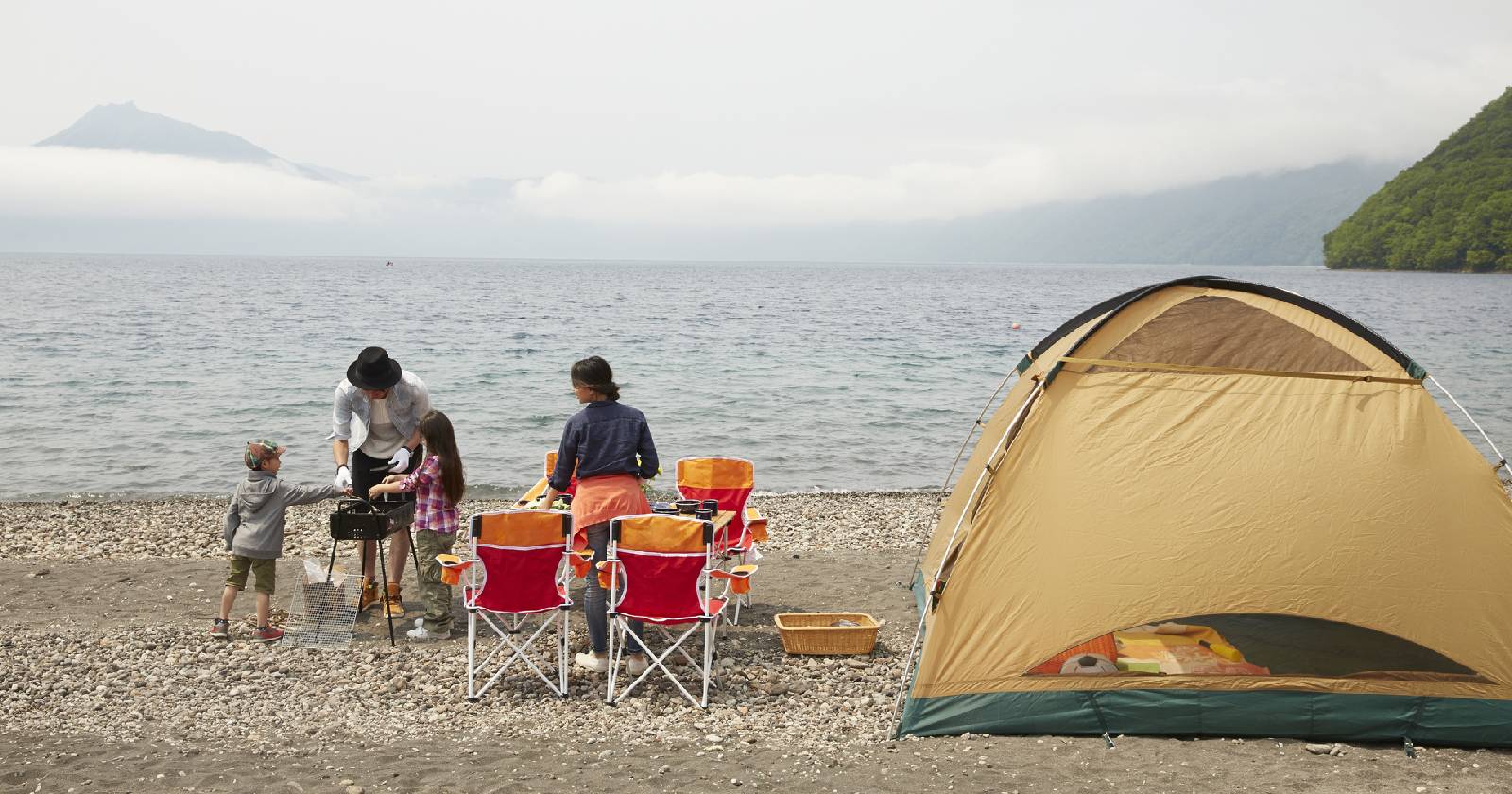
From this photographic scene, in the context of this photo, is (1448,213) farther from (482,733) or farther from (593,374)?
(482,733)

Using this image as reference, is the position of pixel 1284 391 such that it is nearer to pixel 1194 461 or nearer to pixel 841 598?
pixel 1194 461

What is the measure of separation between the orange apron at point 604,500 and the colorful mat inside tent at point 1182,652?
3.02 meters

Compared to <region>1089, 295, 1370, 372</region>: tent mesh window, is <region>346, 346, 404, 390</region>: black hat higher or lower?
lower

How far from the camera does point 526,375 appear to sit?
1235 inches

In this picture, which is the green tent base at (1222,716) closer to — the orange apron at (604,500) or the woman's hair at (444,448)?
the orange apron at (604,500)

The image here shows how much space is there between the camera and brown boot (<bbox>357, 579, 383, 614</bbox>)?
27.8ft

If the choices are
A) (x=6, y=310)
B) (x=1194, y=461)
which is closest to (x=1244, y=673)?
(x=1194, y=461)

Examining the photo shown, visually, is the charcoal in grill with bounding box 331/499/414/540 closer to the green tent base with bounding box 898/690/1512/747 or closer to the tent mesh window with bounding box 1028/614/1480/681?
the green tent base with bounding box 898/690/1512/747

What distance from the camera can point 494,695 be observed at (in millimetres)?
6902

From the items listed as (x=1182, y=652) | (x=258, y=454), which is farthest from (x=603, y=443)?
(x=1182, y=652)

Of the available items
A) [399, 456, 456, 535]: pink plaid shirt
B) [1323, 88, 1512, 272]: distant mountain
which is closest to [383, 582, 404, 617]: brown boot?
[399, 456, 456, 535]: pink plaid shirt

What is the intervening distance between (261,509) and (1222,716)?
6.33m

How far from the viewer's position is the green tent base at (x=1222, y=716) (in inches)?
243

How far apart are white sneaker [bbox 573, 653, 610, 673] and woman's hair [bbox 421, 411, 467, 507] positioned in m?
1.46
